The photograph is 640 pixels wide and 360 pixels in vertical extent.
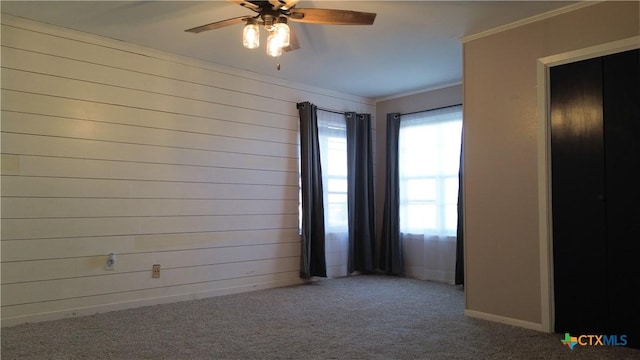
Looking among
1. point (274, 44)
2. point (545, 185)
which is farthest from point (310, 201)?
point (274, 44)

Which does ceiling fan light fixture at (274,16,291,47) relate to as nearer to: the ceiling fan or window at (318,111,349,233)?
the ceiling fan

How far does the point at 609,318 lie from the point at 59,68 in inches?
178

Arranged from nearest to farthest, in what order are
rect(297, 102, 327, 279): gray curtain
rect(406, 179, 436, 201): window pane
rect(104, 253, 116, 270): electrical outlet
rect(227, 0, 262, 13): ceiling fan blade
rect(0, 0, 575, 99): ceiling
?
rect(227, 0, 262, 13): ceiling fan blade < rect(0, 0, 575, 99): ceiling < rect(104, 253, 116, 270): electrical outlet < rect(297, 102, 327, 279): gray curtain < rect(406, 179, 436, 201): window pane

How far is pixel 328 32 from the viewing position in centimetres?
372

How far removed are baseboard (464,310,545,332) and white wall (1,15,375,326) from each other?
6.98 feet

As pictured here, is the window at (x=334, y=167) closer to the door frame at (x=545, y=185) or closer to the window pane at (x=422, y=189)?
the window pane at (x=422, y=189)

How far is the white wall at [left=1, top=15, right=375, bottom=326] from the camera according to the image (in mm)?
3502

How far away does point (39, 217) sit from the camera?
354 centimetres

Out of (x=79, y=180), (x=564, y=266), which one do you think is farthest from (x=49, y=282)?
(x=564, y=266)

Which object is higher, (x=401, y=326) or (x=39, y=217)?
(x=39, y=217)

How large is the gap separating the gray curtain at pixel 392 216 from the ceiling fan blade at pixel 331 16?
331 cm

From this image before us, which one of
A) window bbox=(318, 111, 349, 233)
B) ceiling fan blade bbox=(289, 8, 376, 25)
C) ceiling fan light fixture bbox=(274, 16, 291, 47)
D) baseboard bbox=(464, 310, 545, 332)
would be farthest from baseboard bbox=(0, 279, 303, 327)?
ceiling fan blade bbox=(289, 8, 376, 25)

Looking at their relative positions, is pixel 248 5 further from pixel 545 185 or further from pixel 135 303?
pixel 135 303

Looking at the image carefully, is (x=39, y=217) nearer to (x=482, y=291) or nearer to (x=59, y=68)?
(x=59, y=68)
